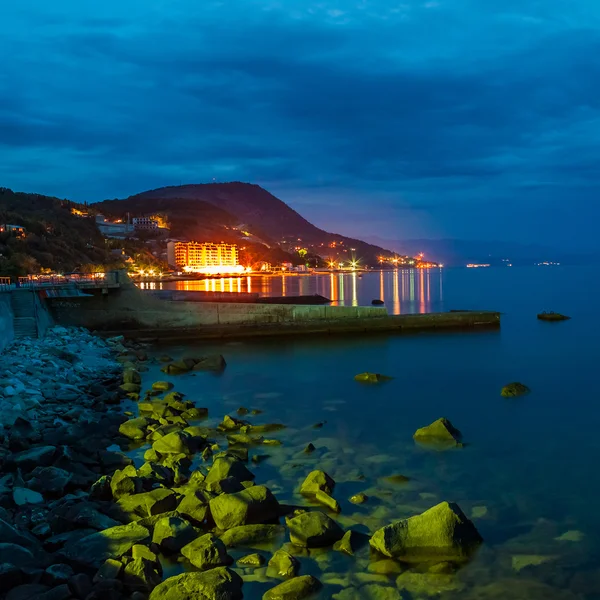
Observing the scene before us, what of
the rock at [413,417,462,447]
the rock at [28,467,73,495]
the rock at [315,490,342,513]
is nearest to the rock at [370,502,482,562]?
the rock at [315,490,342,513]

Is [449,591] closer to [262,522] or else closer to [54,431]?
[262,522]

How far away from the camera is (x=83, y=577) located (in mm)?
5980

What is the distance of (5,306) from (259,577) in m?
21.2

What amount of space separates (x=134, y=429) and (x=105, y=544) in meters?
5.51

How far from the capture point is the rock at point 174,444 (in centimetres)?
1104

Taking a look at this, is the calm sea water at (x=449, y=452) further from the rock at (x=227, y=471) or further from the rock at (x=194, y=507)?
the rock at (x=194, y=507)

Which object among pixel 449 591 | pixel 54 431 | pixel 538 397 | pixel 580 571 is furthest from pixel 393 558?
pixel 538 397

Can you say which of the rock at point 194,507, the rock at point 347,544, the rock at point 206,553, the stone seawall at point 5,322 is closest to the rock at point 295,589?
the rock at point 206,553

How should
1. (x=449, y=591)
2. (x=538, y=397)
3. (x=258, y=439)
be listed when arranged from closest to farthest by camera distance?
1. (x=449, y=591)
2. (x=258, y=439)
3. (x=538, y=397)

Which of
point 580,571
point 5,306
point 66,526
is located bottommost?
point 580,571

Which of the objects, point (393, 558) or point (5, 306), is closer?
point (393, 558)

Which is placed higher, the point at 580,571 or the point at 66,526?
the point at 66,526

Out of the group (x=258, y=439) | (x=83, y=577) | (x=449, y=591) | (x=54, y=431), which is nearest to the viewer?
(x=83, y=577)

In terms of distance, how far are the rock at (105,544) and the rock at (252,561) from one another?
1.21 meters
